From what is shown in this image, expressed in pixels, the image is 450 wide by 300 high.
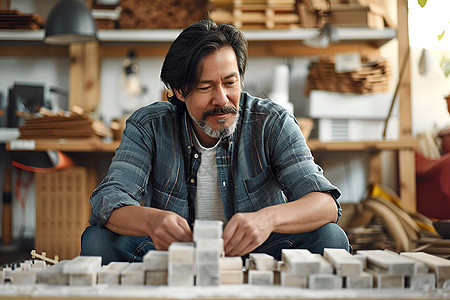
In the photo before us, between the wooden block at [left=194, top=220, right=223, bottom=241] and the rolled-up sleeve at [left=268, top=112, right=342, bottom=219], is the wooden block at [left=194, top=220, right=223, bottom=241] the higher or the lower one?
the lower one

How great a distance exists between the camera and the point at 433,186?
9.68ft

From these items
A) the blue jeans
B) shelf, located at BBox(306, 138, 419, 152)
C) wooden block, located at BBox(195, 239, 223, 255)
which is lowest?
the blue jeans

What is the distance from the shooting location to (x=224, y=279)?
0.93 meters

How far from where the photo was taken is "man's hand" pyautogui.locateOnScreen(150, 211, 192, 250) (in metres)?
1.07

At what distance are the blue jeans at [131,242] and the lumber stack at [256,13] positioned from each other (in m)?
1.75

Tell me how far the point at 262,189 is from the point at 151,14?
177cm

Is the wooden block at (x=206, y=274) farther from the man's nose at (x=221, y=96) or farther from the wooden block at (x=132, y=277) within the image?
the man's nose at (x=221, y=96)

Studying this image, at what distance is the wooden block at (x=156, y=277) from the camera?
3.05 feet

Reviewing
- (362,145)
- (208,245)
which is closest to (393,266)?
(208,245)

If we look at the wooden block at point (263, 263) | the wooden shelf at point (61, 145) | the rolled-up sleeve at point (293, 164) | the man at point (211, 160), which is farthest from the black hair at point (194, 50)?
the wooden shelf at point (61, 145)

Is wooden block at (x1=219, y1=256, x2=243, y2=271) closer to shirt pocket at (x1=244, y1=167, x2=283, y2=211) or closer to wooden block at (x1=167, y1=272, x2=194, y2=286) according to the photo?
wooden block at (x1=167, y1=272, x2=194, y2=286)

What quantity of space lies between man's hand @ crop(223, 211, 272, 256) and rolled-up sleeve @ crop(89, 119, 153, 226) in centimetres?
35

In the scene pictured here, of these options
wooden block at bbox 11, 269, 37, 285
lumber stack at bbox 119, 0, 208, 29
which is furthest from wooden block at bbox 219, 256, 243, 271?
lumber stack at bbox 119, 0, 208, 29

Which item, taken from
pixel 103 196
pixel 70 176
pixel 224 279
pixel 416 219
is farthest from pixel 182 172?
pixel 416 219
